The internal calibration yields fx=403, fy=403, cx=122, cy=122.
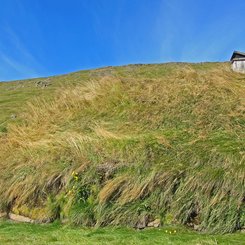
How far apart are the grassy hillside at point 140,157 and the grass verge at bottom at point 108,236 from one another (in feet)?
0.98

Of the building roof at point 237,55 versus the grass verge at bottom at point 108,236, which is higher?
the building roof at point 237,55

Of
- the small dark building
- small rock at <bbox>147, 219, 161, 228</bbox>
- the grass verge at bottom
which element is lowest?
the grass verge at bottom

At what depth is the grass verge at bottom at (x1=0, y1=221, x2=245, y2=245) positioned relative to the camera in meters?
6.36

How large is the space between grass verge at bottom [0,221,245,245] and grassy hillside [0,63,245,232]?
0.30 metres

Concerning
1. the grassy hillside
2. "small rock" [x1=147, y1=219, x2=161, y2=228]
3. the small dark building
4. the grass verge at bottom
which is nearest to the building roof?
the small dark building

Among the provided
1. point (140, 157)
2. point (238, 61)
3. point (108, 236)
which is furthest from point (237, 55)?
point (108, 236)

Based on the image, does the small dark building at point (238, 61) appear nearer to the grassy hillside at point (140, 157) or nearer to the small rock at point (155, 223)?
the grassy hillside at point (140, 157)

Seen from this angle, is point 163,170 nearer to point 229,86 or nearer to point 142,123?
point 142,123

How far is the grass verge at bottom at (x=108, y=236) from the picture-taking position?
636 cm

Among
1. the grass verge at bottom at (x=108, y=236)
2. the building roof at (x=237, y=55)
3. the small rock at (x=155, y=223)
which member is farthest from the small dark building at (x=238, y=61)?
the grass verge at bottom at (x=108, y=236)

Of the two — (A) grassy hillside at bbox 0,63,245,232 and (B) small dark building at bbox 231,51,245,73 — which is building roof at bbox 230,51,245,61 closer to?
(B) small dark building at bbox 231,51,245,73

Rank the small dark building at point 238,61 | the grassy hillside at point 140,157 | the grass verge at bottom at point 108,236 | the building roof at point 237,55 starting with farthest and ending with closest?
the building roof at point 237,55, the small dark building at point 238,61, the grassy hillside at point 140,157, the grass verge at bottom at point 108,236

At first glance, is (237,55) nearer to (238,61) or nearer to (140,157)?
(238,61)

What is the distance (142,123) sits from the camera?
9.73 metres
